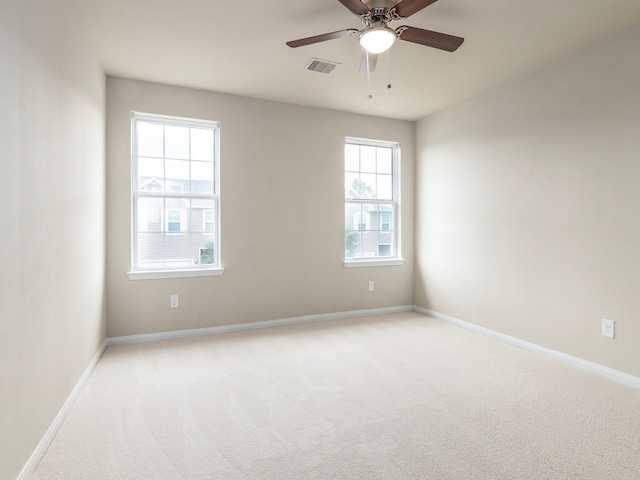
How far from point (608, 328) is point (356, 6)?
299 cm

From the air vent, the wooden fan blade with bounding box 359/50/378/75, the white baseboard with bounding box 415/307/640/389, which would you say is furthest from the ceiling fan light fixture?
the white baseboard with bounding box 415/307/640/389

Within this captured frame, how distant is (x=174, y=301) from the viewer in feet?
12.5

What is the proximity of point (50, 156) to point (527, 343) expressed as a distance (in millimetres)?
4065

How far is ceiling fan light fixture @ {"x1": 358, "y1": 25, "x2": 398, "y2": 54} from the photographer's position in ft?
7.13

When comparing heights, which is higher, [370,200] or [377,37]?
[377,37]

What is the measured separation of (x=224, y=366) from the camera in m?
3.05

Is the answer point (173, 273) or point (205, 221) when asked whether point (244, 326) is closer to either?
point (173, 273)

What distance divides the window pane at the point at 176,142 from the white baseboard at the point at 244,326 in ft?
6.20

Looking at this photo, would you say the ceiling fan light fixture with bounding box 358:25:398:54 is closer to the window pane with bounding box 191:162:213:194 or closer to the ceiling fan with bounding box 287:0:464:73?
the ceiling fan with bounding box 287:0:464:73

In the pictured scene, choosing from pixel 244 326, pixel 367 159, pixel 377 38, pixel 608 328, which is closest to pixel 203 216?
pixel 244 326

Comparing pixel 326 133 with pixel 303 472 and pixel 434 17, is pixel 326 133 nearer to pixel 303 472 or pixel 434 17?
pixel 434 17

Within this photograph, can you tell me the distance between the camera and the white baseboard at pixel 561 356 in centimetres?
272

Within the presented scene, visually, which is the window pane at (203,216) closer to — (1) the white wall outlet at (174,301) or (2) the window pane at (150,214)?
(2) the window pane at (150,214)

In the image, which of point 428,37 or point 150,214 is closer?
point 428,37
